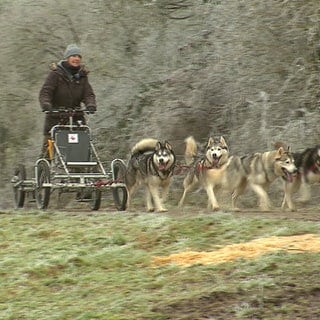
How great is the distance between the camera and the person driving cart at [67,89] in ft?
47.3

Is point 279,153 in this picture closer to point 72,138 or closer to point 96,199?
point 96,199

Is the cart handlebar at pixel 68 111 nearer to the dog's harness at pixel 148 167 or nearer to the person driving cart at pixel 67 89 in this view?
the person driving cart at pixel 67 89

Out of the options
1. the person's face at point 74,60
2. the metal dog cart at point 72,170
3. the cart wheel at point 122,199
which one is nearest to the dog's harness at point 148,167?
the metal dog cart at point 72,170

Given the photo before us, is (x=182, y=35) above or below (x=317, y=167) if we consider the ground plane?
above

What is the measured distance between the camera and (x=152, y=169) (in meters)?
14.5

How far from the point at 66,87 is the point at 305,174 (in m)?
3.87

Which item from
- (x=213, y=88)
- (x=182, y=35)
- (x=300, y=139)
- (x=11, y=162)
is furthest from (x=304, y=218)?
(x=11, y=162)

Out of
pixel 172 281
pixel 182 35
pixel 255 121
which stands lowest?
pixel 172 281

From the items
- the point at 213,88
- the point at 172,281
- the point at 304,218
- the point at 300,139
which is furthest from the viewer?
the point at 213,88

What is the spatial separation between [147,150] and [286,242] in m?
5.77

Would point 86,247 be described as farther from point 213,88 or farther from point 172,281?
point 213,88

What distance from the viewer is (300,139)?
16297 millimetres

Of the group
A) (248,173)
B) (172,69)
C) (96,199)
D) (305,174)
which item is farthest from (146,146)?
(172,69)

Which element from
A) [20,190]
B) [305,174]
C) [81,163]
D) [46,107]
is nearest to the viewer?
[81,163]
